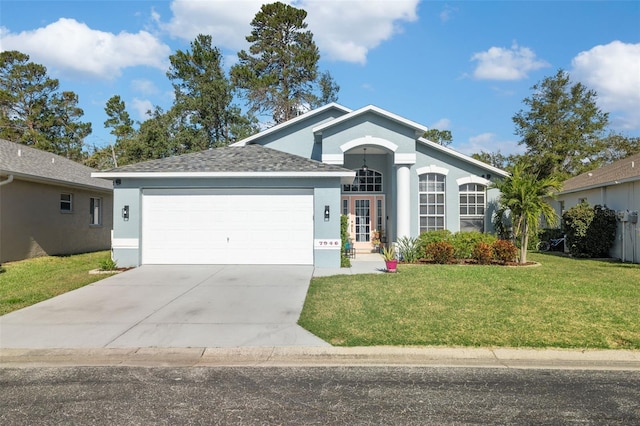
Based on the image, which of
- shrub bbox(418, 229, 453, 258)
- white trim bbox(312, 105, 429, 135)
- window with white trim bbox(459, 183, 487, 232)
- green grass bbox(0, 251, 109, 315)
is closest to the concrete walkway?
shrub bbox(418, 229, 453, 258)

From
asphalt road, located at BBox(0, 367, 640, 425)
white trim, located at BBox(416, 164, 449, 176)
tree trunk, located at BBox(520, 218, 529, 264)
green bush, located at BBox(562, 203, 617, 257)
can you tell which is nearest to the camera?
asphalt road, located at BBox(0, 367, 640, 425)

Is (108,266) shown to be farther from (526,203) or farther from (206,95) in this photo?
(206,95)

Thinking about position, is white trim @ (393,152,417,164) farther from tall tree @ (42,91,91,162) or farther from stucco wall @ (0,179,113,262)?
tall tree @ (42,91,91,162)

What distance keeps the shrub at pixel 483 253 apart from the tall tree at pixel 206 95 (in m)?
21.1

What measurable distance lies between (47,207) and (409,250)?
45.9 ft

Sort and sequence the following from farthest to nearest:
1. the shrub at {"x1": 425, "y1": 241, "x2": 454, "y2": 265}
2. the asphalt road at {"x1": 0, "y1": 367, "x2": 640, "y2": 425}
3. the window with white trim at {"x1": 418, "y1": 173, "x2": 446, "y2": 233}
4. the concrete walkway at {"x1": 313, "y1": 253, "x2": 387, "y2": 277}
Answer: the window with white trim at {"x1": 418, "y1": 173, "x2": 446, "y2": 233} < the shrub at {"x1": 425, "y1": 241, "x2": 454, "y2": 265} < the concrete walkway at {"x1": 313, "y1": 253, "x2": 387, "y2": 277} < the asphalt road at {"x1": 0, "y1": 367, "x2": 640, "y2": 425}

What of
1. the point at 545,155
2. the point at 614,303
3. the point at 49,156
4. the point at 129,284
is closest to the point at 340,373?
the point at 614,303

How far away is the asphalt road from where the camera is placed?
157 inches

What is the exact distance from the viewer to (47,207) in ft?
54.7

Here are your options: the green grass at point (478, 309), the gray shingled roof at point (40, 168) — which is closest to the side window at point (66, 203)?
the gray shingled roof at point (40, 168)

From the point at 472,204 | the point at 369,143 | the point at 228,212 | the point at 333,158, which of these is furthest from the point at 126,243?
the point at 472,204

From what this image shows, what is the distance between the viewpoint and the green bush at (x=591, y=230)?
642 inches

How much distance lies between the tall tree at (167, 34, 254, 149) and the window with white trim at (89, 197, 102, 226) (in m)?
11.0

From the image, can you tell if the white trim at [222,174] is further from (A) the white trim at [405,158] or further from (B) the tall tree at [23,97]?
(B) the tall tree at [23,97]
